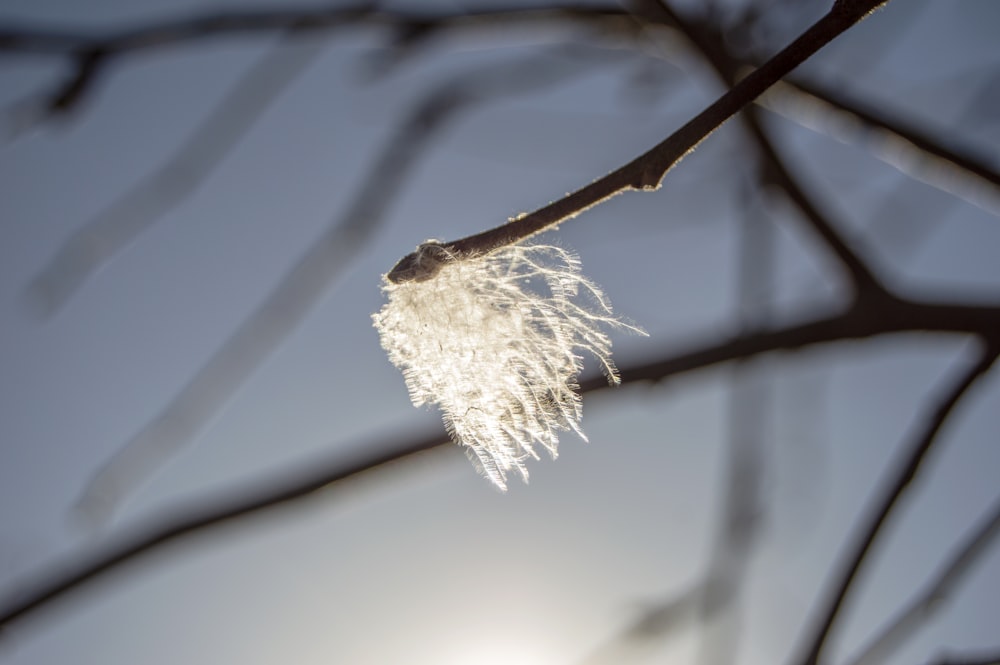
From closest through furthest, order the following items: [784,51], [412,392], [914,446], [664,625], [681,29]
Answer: [784,51]
[412,392]
[914,446]
[681,29]
[664,625]

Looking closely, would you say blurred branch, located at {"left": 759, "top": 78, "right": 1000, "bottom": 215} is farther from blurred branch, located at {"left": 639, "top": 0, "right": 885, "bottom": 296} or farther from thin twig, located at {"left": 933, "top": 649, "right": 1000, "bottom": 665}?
thin twig, located at {"left": 933, "top": 649, "right": 1000, "bottom": 665}

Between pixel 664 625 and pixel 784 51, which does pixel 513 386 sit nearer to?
pixel 784 51

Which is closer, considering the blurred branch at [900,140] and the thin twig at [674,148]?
the thin twig at [674,148]

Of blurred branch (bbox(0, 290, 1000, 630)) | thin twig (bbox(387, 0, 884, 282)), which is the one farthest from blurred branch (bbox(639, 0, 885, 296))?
thin twig (bbox(387, 0, 884, 282))

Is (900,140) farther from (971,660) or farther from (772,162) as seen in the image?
(971,660)

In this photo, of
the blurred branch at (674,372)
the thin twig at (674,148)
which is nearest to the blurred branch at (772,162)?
the blurred branch at (674,372)

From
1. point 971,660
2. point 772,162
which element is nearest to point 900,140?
point 772,162

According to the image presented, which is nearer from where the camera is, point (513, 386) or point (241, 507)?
point (513, 386)

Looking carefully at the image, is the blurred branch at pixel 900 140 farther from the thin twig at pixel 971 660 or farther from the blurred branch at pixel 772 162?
the thin twig at pixel 971 660

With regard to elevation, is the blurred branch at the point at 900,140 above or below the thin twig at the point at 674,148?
above

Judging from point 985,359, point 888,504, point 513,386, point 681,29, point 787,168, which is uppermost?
point 681,29

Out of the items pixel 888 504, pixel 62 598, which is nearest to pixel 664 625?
pixel 888 504
